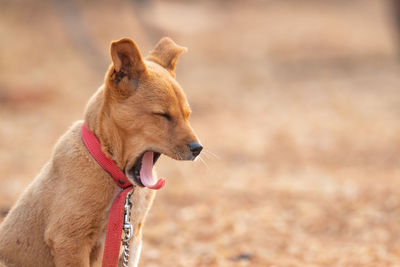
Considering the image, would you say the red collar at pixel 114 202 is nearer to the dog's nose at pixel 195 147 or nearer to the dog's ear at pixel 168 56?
the dog's nose at pixel 195 147

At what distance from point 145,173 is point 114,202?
10.6 inches

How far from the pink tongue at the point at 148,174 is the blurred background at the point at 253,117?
0.49 metres

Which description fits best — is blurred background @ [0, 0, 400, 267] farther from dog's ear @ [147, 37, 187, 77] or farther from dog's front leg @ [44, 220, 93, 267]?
dog's front leg @ [44, 220, 93, 267]

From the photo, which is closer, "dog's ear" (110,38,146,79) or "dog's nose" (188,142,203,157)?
"dog's ear" (110,38,146,79)

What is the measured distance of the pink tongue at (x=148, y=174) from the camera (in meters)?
3.42

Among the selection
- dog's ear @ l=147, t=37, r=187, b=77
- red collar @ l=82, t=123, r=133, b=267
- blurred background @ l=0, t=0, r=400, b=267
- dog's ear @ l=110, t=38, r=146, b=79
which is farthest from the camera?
blurred background @ l=0, t=0, r=400, b=267

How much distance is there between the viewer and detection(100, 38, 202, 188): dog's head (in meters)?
3.42

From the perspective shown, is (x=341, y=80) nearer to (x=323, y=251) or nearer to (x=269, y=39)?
(x=269, y=39)

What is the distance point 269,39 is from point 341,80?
5.87 meters

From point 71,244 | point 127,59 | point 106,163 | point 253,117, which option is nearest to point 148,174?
point 106,163

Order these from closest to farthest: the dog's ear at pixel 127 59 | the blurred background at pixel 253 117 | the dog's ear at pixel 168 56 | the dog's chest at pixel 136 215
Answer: the dog's ear at pixel 127 59 < the dog's chest at pixel 136 215 < the dog's ear at pixel 168 56 < the blurred background at pixel 253 117

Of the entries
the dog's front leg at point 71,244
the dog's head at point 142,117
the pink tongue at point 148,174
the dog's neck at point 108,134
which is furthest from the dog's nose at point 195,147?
the dog's front leg at point 71,244

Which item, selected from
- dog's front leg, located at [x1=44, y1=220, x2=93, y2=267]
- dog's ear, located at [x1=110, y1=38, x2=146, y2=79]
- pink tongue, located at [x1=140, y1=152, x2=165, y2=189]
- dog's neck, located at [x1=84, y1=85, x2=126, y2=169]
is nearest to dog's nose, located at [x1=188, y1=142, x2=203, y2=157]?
pink tongue, located at [x1=140, y1=152, x2=165, y2=189]

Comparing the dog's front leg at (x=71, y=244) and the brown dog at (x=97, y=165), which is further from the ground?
the brown dog at (x=97, y=165)
